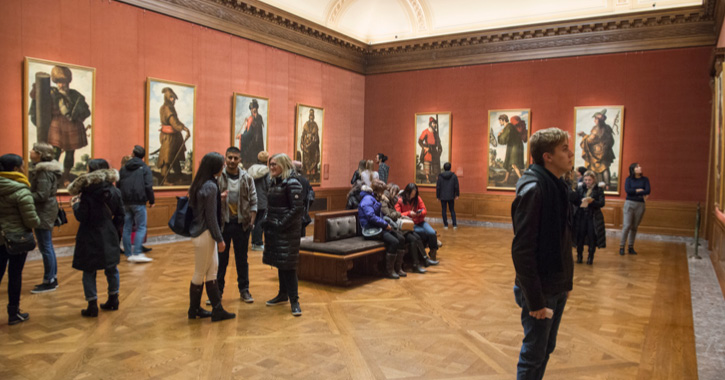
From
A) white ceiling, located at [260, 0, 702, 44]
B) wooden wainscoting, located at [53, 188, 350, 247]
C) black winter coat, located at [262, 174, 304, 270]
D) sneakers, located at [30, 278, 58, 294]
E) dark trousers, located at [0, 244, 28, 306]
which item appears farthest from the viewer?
white ceiling, located at [260, 0, 702, 44]

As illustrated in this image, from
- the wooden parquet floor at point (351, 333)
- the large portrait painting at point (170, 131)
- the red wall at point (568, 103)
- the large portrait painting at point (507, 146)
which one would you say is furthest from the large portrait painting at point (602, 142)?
the large portrait painting at point (170, 131)

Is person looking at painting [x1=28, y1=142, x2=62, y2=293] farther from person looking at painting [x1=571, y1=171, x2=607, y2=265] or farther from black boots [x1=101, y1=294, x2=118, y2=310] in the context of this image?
person looking at painting [x1=571, y1=171, x2=607, y2=265]

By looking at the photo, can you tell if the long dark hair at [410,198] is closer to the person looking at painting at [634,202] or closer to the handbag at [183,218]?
the handbag at [183,218]

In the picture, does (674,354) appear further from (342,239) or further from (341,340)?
(342,239)

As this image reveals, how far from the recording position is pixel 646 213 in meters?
12.7

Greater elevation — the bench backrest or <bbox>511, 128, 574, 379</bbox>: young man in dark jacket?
<bbox>511, 128, 574, 379</bbox>: young man in dark jacket

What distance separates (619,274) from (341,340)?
5452 mm

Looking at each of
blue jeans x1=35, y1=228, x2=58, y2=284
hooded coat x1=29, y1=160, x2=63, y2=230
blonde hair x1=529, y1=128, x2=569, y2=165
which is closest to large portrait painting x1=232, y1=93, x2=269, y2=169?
hooded coat x1=29, y1=160, x2=63, y2=230

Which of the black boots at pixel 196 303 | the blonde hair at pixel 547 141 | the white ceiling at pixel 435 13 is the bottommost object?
the black boots at pixel 196 303

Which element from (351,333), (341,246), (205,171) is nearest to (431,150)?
(341,246)

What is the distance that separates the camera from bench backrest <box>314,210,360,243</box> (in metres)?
7.58

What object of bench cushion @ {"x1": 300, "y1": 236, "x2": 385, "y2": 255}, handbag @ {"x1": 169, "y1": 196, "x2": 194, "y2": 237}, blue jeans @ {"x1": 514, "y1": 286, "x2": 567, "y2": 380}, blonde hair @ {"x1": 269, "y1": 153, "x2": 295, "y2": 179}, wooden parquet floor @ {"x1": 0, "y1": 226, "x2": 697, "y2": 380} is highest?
blonde hair @ {"x1": 269, "y1": 153, "x2": 295, "y2": 179}

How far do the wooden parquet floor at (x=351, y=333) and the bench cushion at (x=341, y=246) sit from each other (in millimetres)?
509

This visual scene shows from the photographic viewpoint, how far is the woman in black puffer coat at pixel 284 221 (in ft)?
17.9
